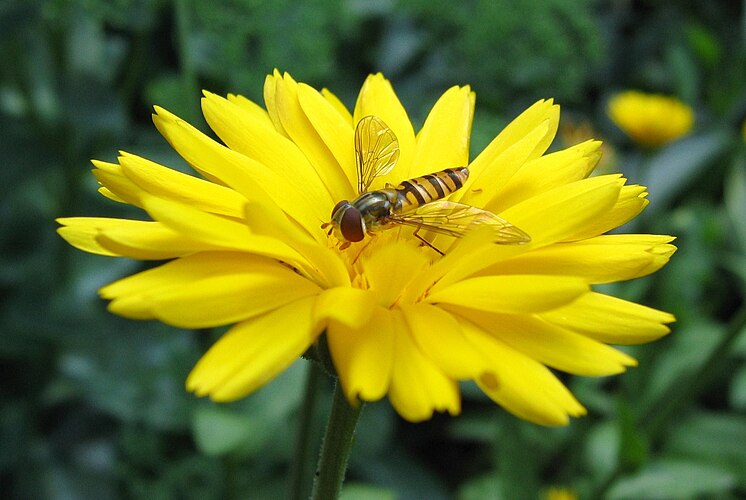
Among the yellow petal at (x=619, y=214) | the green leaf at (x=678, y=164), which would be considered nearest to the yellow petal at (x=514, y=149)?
the yellow petal at (x=619, y=214)

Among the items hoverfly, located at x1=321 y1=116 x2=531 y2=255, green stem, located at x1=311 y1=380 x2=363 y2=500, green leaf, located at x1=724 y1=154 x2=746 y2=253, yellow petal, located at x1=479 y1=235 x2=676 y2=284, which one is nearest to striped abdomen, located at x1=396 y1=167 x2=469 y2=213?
hoverfly, located at x1=321 y1=116 x2=531 y2=255

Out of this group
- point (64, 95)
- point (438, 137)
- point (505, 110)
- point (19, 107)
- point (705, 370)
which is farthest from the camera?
point (505, 110)

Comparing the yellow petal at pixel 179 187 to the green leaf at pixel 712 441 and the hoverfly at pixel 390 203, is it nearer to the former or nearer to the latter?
the hoverfly at pixel 390 203

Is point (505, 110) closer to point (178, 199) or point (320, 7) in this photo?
point (320, 7)

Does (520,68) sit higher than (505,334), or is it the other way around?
(505,334)

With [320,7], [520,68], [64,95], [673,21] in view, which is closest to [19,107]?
[64,95]

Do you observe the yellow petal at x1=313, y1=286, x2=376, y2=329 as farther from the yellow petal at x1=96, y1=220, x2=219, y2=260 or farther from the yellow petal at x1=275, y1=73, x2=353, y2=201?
the yellow petal at x1=275, y1=73, x2=353, y2=201

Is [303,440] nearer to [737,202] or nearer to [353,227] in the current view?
[353,227]
